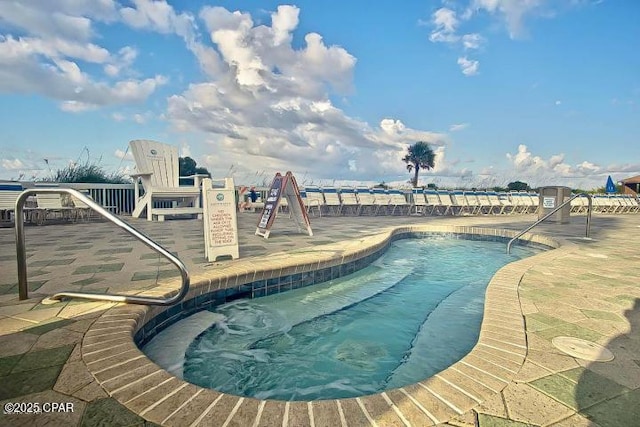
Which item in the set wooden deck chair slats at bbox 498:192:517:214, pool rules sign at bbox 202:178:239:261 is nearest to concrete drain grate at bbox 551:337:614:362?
pool rules sign at bbox 202:178:239:261

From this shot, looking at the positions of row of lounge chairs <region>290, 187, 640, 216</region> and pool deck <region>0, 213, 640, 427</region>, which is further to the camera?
row of lounge chairs <region>290, 187, 640, 216</region>

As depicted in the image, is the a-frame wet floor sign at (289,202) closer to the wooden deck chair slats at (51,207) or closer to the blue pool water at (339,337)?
the blue pool water at (339,337)

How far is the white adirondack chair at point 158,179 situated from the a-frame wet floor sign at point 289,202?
322 cm

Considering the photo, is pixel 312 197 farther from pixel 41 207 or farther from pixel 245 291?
pixel 245 291

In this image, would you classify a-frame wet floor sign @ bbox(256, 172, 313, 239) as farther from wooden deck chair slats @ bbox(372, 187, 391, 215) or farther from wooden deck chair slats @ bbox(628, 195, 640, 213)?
wooden deck chair slats @ bbox(628, 195, 640, 213)

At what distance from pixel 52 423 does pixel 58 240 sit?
532 cm

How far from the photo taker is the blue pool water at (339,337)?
190 cm

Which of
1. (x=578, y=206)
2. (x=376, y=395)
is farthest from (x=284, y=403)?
(x=578, y=206)

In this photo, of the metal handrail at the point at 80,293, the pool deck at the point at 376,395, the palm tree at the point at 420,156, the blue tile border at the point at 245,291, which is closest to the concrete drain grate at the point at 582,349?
the pool deck at the point at 376,395

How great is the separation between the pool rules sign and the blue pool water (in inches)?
35.9

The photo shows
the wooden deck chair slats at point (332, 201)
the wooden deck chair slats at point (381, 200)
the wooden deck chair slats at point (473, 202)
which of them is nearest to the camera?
the wooden deck chair slats at point (332, 201)

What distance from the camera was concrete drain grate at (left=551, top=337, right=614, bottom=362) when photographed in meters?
1.65

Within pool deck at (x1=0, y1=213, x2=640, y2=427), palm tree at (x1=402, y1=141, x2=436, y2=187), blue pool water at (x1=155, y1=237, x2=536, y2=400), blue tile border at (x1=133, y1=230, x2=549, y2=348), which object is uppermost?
palm tree at (x1=402, y1=141, x2=436, y2=187)

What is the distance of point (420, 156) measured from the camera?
1547 inches
